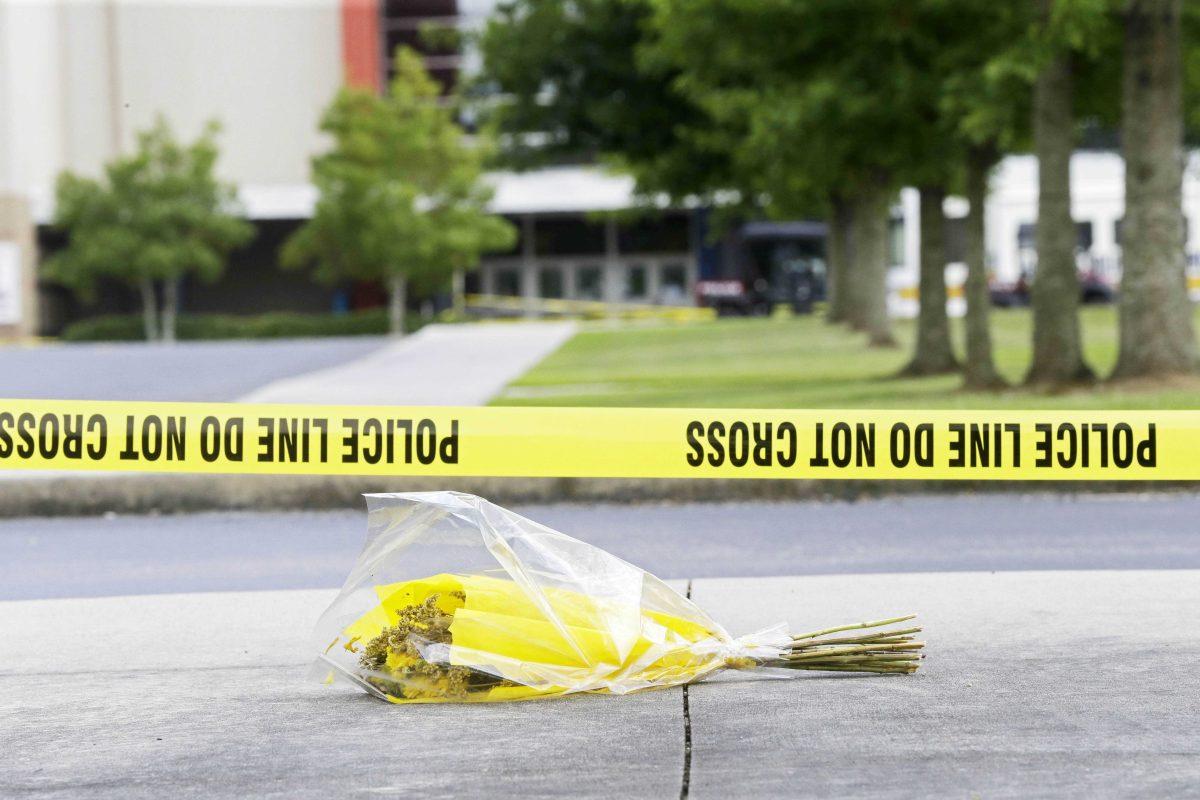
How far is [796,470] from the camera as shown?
5.68 m

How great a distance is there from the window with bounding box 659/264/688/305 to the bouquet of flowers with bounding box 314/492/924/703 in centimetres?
5744

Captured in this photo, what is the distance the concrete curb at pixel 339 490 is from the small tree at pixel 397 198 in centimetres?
3506

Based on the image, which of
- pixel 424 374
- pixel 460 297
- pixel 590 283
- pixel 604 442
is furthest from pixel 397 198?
pixel 604 442

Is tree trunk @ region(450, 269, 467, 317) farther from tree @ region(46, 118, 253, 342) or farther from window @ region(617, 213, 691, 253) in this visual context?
tree @ region(46, 118, 253, 342)

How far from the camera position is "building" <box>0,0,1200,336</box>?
55531mm

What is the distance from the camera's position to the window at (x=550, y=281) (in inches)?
2504

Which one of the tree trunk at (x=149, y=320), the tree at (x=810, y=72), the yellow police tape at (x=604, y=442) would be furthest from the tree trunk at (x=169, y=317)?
the yellow police tape at (x=604, y=442)

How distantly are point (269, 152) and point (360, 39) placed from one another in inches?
205

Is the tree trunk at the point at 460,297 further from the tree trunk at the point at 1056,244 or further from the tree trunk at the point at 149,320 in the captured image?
the tree trunk at the point at 1056,244

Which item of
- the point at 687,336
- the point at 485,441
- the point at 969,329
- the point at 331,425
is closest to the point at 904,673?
the point at 485,441

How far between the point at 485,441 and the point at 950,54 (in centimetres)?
1283

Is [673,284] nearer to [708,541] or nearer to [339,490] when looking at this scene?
[339,490]

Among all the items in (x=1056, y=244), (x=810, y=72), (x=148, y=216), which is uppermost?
(x=810, y=72)

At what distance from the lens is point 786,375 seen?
22.1 meters
